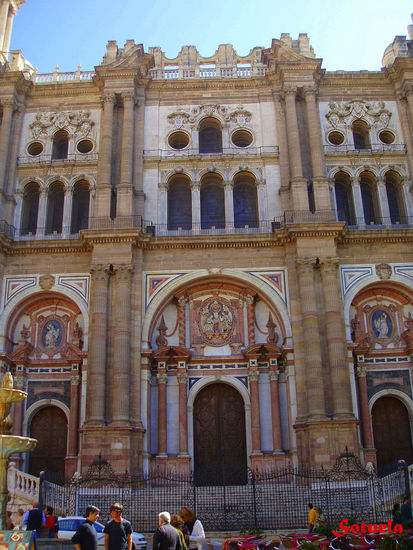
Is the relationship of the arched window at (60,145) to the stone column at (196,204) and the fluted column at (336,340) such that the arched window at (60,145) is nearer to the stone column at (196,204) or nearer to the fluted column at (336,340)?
the stone column at (196,204)

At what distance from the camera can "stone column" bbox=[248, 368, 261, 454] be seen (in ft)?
84.6

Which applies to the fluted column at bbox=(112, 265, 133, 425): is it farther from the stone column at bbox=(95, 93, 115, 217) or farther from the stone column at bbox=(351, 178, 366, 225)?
the stone column at bbox=(351, 178, 366, 225)

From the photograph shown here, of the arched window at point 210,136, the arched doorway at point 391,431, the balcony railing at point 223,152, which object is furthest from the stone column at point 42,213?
the arched doorway at point 391,431

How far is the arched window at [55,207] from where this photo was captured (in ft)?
99.6

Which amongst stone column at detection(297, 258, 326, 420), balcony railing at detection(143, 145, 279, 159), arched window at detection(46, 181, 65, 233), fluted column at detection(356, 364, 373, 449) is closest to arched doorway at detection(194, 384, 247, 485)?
stone column at detection(297, 258, 326, 420)

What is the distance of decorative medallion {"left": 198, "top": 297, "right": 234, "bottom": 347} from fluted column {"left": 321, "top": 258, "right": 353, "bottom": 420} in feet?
14.5

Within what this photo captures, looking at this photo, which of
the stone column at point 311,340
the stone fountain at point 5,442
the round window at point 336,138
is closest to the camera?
the stone fountain at point 5,442

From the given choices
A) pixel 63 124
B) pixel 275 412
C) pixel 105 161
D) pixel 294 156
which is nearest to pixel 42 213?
pixel 105 161

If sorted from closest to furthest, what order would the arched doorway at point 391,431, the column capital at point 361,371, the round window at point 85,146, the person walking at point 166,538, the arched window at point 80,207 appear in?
the person walking at point 166,538
the arched doorway at point 391,431
the column capital at point 361,371
the arched window at point 80,207
the round window at point 85,146

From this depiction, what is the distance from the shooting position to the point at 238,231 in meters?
29.0

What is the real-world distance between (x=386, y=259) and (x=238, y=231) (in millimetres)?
6709

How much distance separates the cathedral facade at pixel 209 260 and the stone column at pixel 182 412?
3.7 inches

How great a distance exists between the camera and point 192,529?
1105 cm

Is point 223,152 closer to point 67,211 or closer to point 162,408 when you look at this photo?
point 67,211
